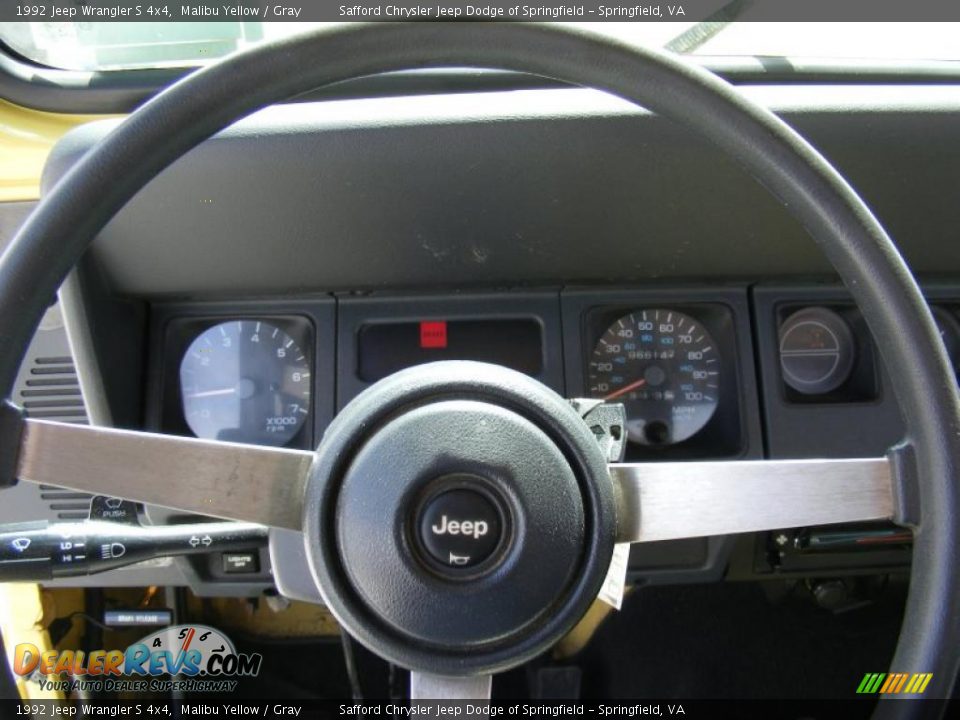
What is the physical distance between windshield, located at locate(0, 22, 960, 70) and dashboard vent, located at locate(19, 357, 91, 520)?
53 cm

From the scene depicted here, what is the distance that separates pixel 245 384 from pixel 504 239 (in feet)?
1.75

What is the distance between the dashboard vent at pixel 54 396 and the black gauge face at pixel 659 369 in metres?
0.94

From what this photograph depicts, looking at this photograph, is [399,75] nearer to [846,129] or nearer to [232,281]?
[232,281]

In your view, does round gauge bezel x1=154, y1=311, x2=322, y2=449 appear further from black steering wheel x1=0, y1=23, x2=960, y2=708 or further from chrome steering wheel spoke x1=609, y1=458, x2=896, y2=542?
chrome steering wheel spoke x1=609, y1=458, x2=896, y2=542

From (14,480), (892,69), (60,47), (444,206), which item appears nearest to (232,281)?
(444,206)

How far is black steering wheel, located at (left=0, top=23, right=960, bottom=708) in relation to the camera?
2.81 feet

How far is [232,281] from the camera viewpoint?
1.48 metres

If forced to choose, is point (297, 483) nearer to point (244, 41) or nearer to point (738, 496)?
point (738, 496)

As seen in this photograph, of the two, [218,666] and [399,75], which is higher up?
[399,75]

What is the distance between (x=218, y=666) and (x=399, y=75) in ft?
4.52

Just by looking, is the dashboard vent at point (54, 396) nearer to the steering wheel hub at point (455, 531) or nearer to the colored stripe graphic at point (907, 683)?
the steering wheel hub at point (455, 531)

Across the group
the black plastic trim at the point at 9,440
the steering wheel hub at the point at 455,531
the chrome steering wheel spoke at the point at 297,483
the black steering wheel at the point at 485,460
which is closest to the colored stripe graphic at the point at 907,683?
the black steering wheel at the point at 485,460

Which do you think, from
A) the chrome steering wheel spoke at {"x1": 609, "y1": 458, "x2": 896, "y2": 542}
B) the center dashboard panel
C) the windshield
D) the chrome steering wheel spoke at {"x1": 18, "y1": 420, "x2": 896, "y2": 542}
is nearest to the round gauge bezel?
the center dashboard panel

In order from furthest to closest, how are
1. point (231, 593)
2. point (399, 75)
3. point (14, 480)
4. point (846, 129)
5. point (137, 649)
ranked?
point (137, 649)
point (231, 593)
point (399, 75)
point (846, 129)
point (14, 480)
